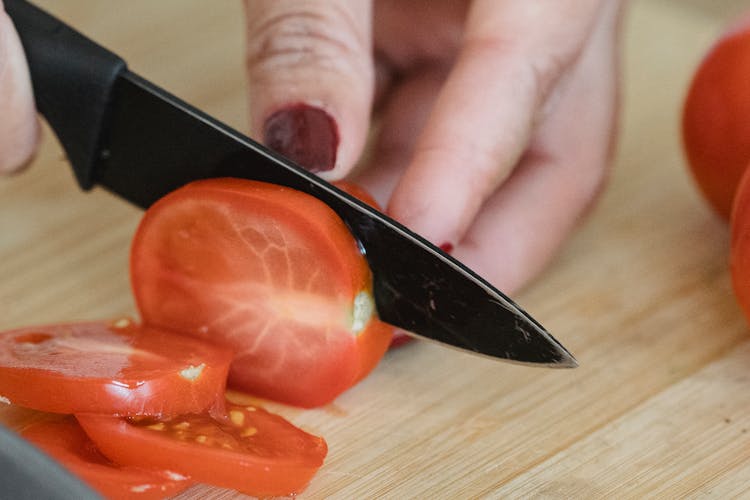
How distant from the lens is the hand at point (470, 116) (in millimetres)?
1396

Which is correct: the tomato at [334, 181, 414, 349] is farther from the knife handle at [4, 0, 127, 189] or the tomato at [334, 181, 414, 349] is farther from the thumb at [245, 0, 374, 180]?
the knife handle at [4, 0, 127, 189]

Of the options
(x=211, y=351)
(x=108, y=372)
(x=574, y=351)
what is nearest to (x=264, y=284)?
(x=211, y=351)

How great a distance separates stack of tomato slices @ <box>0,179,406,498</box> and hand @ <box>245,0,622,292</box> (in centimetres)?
14

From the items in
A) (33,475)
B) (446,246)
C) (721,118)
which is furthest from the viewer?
(721,118)

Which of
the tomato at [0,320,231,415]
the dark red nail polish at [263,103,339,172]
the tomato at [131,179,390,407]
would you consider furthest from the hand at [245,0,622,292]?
the tomato at [0,320,231,415]

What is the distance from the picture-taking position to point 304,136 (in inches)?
54.1

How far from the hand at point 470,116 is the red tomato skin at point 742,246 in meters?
0.31

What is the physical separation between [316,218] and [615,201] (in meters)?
0.78

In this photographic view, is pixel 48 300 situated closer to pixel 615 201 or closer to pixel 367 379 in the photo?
pixel 367 379

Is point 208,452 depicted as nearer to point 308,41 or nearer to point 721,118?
point 308,41

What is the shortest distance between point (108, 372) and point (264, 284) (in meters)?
0.24

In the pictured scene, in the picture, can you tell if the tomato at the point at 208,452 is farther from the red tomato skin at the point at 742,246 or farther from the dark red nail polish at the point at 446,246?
the red tomato skin at the point at 742,246

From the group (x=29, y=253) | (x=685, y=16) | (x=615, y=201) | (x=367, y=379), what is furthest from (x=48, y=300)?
(x=685, y=16)

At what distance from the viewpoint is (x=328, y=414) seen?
137cm
